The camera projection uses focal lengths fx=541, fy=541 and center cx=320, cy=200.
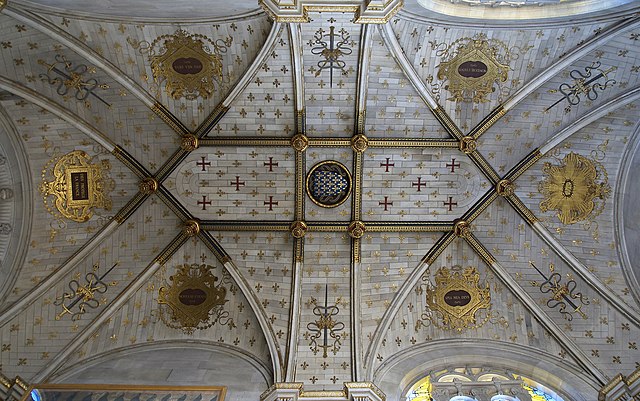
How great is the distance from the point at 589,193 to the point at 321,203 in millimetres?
6813

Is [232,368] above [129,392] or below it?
above

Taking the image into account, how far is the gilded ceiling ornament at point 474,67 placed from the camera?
1234 cm

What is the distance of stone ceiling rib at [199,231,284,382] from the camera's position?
1252 cm

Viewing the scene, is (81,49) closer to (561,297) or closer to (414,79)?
(414,79)

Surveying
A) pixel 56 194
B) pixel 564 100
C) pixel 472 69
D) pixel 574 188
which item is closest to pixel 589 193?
pixel 574 188

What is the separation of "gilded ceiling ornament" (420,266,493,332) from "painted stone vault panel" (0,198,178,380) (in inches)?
270

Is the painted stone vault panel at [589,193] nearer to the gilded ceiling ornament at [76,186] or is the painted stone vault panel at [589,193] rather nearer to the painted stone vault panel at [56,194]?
the painted stone vault panel at [56,194]

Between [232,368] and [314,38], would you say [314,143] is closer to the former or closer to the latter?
[314,38]

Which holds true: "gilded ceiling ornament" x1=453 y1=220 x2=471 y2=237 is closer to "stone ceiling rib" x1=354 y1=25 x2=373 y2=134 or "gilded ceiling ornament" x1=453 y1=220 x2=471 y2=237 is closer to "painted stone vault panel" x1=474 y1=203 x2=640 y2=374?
"painted stone vault panel" x1=474 y1=203 x2=640 y2=374

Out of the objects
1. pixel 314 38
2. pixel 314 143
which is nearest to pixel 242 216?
pixel 314 143

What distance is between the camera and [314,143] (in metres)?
13.6

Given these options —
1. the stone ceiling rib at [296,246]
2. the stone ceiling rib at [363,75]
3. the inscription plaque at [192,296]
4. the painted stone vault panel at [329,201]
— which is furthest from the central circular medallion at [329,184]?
the inscription plaque at [192,296]

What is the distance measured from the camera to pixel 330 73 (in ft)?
42.0

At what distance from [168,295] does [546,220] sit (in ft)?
32.2
